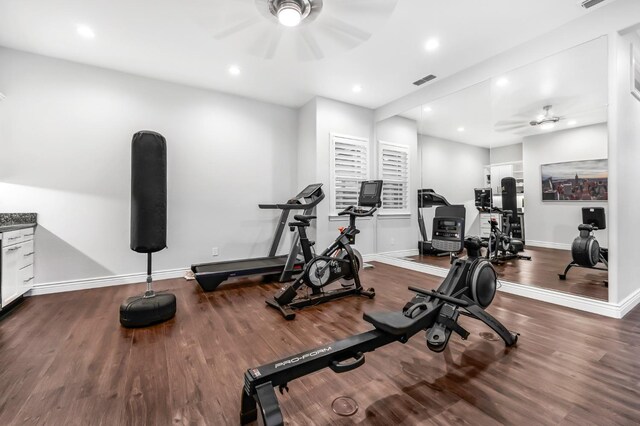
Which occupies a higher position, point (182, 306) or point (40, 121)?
point (40, 121)

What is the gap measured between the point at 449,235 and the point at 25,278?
484cm

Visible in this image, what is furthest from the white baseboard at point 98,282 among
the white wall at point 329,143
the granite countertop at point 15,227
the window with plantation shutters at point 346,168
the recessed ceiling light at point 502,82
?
the recessed ceiling light at point 502,82

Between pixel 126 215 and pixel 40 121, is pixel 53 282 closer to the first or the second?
pixel 126 215

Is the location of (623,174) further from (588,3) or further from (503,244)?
(588,3)

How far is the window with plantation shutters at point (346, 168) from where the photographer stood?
16.7ft

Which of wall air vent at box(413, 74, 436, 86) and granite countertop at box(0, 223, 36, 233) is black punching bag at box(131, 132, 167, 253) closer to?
granite countertop at box(0, 223, 36, 233)

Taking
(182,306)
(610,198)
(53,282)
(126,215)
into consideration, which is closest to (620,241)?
(610,198)

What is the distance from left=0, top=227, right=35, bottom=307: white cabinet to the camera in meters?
2.74

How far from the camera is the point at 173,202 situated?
4.30 metres

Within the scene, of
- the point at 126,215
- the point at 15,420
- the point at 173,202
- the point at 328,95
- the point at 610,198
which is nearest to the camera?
the point at 15,420

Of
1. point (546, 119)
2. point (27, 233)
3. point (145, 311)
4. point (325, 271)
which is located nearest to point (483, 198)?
point (546, 119)

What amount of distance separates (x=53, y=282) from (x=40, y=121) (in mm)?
2058

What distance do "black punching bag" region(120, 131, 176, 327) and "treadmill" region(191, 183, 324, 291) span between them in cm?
100

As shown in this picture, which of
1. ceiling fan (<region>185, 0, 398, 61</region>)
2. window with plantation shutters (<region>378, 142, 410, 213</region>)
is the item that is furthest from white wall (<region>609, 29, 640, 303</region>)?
window with plantation shutters (<region>378, 142, 410, 213</region>)
